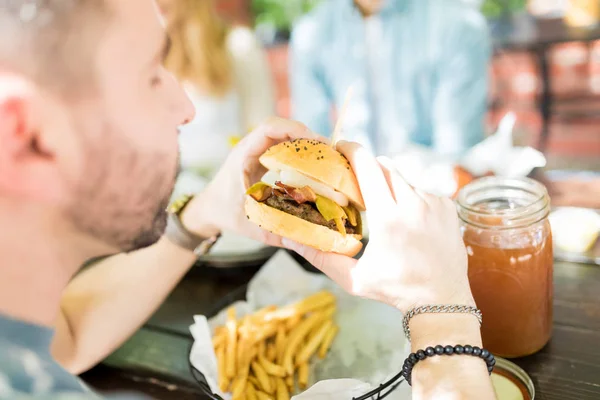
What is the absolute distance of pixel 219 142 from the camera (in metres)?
2.94

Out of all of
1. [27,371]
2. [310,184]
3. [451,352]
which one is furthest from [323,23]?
[27,371]

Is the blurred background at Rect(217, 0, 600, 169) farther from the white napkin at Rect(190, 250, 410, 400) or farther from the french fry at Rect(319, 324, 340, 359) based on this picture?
the french fry at Rect(319, 324, 340, 359)

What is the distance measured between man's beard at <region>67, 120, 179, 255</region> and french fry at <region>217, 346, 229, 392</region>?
0.34m

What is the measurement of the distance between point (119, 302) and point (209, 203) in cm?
35

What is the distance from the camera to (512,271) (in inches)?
48.6

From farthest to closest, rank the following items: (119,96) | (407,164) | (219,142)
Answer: (219,142) < (407,164) < (119,96)

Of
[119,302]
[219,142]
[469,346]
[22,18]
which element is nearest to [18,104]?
[22,18]

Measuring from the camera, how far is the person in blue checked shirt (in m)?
2.85

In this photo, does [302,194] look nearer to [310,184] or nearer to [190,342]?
[310,184]

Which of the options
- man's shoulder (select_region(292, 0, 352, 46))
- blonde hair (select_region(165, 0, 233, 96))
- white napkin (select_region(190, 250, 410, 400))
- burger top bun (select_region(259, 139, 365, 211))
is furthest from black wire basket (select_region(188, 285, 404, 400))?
man's shoulder (select_region(292, 0, 352, 46))

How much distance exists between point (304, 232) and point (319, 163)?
152 mm

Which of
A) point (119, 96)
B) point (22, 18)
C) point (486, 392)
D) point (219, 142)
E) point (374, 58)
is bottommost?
point (219, 142)

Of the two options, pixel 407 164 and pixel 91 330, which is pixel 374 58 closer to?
pixel 407 164

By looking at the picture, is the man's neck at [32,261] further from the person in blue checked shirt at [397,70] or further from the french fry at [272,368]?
the person in blue checked shirt at [397,70]
